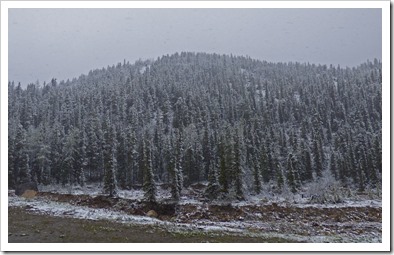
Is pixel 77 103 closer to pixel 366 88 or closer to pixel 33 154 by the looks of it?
pixel 33 154

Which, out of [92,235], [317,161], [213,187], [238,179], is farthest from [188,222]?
[317,161]

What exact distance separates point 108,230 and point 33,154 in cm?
2717

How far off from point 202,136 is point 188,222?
103 feet

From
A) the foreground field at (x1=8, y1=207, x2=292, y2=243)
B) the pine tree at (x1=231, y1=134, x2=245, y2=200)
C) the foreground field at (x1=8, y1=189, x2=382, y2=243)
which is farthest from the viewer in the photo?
the pine tree at (x1=231, y1=134, x2=245, y2=200)

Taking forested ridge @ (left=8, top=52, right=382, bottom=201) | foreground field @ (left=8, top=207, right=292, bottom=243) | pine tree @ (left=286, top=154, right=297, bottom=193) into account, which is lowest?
pine tree @ (left=286, top=154, right=297, bottom=193)

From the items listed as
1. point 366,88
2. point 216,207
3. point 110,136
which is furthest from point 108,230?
point 366,88

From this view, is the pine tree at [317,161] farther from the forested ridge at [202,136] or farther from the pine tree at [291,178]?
the pine tree at [291,178]

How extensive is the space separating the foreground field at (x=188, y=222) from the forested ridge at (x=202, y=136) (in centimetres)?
215

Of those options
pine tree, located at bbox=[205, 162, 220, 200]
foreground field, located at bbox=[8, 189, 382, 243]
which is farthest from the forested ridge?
foreground field, located at bbox=[8, 189, 382, 243]

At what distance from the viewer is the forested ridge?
3054cm

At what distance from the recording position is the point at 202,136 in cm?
5088

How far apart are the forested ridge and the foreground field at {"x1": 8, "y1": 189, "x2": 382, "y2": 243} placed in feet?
7.04

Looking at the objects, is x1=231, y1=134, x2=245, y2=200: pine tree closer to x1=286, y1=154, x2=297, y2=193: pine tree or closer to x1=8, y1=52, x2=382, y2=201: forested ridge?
x1=8, y1=52, x2=382, y2=201: forested ridge

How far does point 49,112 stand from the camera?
62656mm
